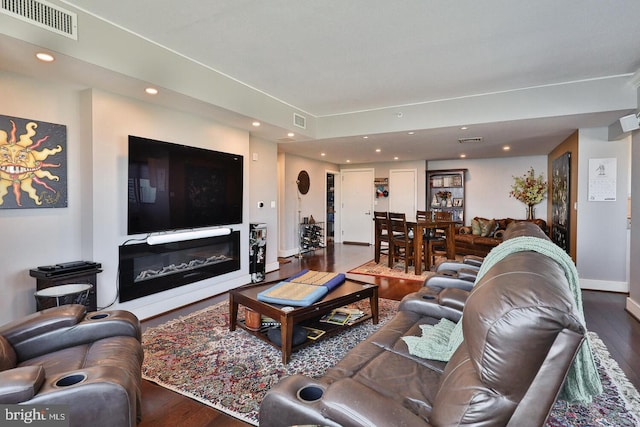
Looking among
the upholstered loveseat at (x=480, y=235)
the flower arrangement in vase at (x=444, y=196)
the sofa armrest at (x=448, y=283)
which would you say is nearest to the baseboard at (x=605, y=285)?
the upholstered loveseat at (x=480, y=235)

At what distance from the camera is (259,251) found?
4973mm

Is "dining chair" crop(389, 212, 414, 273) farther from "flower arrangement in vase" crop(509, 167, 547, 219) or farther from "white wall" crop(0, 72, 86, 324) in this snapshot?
"white wall" crop(0, 72, 86, 324)

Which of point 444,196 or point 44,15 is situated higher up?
point 44,15

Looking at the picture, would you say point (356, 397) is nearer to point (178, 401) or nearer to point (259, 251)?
point (178, 401)

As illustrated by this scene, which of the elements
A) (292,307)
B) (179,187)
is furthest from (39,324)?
(179,187)

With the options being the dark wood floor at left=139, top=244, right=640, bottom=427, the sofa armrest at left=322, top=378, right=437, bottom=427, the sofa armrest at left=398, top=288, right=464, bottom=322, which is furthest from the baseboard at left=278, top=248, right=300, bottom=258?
the sofa armrest at left=322, top=378, right=437, bottom=427

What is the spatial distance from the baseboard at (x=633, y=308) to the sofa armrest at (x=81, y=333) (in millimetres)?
4669

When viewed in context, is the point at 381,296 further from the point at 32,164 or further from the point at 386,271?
the point at 32,164

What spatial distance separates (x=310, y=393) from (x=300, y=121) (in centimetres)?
425

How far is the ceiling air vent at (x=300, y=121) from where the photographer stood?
15.9 feet

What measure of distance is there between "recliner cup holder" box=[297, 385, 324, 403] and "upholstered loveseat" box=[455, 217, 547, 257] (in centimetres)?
→ 604

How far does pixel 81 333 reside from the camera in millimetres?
1864

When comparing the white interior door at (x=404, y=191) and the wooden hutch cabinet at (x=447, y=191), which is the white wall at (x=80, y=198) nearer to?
the white interior door at (x=404, y=191)

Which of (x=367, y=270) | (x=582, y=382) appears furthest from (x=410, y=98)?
(x=582, y=382)
